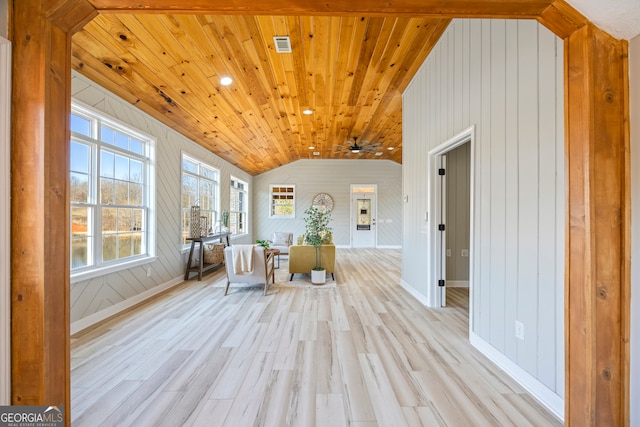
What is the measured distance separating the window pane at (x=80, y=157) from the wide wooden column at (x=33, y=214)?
2037 mm

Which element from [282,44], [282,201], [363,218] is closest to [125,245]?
[282,44]

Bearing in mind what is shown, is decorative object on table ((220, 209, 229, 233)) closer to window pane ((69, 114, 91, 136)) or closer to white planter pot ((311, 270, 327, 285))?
white planter pot ((311, 270, 327, 285))

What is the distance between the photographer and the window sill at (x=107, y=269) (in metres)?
2.72

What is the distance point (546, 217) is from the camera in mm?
1750

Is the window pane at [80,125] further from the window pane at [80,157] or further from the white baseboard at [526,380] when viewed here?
the white baseboard at [526,380]

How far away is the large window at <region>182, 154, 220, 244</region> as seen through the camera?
5008mm

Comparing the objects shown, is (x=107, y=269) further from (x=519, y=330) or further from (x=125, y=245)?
(x=519, y=330)

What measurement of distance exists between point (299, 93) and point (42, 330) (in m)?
3.86

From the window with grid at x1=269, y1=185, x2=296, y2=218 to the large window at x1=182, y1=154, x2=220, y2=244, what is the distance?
315cm

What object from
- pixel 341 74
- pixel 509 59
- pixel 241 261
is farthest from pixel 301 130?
pixel 509 59

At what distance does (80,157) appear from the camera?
→ 2.90 metres

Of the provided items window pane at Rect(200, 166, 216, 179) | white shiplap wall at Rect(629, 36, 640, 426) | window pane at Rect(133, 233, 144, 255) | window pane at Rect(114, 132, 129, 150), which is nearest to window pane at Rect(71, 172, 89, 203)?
window pane at Rect(114, 132, 129, 150)

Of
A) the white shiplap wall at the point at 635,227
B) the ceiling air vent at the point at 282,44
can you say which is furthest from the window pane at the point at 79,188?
the white shiplap wall at the point at 635,227

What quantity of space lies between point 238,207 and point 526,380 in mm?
7698
